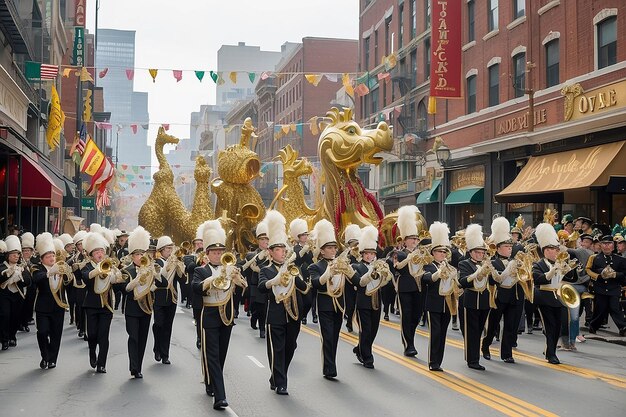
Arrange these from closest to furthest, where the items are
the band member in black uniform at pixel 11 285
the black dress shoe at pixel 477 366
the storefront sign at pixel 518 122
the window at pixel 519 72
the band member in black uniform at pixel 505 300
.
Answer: the black dress shoe at pixel 477 366 < the band member in black uniform at pixel 505 300 < the band member in black uniform at pixel 11 285 < the storefront sign at pixel 518 122 < the window at pixel 519 72

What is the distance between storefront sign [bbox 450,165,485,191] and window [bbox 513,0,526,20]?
18.3ft

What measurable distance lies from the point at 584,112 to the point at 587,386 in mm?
13638

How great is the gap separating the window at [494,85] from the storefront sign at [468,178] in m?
2.49

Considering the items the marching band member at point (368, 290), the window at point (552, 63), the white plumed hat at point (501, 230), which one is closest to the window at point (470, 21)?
the window at point (552, 63)

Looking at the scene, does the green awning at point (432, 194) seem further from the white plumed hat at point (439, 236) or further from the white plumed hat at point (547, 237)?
the white plumed hat at point (439, 236)

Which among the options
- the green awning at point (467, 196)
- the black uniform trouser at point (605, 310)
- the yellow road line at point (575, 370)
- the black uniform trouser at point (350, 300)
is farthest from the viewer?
the green awning at point (467, 196)

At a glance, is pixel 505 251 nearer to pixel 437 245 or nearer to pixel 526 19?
pixel 437 245

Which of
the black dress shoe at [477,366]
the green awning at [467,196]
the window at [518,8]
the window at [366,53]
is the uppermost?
the window at [366,53]

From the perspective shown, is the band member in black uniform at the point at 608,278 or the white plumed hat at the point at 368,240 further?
the band member in black uniform at the point at 608,278

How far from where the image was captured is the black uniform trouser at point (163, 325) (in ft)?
37.9

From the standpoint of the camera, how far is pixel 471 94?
1185 inches

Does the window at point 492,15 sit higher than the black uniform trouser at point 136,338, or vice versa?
the window at point 492,15

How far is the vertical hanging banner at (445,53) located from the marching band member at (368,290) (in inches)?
651

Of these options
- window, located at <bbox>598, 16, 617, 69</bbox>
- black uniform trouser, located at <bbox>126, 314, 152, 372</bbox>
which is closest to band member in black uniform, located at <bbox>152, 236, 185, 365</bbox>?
black uniform trouser, located at <bbox>126, 314, 152, 372</bbox>
